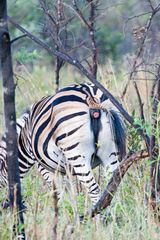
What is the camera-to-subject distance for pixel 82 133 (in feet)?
19.2

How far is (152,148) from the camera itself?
462 cm

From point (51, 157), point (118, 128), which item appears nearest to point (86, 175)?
point (51, 157)

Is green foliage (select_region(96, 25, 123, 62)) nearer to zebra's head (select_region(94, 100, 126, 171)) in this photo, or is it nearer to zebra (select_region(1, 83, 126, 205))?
zebra (select_region(1, 83, 126, 205))

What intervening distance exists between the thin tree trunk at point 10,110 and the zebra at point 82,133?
1.73 m

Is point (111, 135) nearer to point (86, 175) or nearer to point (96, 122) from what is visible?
point (96, 122)

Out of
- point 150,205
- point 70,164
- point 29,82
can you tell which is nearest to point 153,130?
point 150,205

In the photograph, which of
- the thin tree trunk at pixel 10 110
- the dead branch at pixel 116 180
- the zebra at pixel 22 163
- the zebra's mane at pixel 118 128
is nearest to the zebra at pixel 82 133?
the zebra's mane at pixel 118 128

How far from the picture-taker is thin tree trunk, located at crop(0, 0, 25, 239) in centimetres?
407

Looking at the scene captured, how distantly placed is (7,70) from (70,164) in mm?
2007

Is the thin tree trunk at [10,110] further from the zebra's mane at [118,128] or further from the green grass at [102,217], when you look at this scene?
the zebra's mane at [118,128]

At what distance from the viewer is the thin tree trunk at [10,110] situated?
407 centimetres

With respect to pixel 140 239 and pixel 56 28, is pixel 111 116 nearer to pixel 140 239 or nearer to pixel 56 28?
pixel 56 28

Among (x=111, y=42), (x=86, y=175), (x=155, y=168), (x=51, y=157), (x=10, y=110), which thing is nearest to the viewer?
(x=10, y=110)

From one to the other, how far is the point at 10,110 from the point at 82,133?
1810 millimetres
